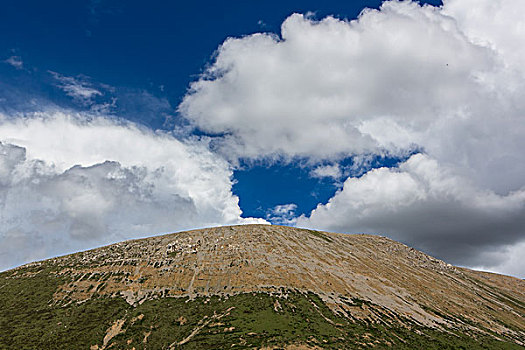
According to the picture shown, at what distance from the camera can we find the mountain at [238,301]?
9000 cm

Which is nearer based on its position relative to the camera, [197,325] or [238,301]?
[197,325]

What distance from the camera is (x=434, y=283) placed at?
165 meters

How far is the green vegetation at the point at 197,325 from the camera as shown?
8656 centimetres

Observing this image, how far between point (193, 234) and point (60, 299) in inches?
2904

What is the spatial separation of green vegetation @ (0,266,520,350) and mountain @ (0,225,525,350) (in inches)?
13.5

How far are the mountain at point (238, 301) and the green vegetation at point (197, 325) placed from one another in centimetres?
A: 34

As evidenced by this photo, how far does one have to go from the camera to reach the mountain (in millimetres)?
90000

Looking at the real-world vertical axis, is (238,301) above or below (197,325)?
above

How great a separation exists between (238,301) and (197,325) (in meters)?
18.5

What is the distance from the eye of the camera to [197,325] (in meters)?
95.4

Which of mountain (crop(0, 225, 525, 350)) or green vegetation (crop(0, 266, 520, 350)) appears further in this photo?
mountain (crop(0, 225, 525, 350))

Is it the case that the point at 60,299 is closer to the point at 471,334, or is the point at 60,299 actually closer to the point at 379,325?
the point at 379,325


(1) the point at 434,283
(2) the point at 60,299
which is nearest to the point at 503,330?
(1) the point at 434,283

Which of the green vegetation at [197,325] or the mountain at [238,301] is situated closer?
the green vegetation at [197,325]
